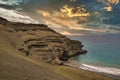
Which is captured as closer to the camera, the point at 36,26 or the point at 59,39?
the point at 36,26

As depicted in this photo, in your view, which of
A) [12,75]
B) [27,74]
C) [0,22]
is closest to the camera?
[12,75]

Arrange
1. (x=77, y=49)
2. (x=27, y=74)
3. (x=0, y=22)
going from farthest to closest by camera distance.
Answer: (x=77, y=49)
(x=0, y=22)
(x=27, y=74)

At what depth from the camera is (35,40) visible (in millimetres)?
77500

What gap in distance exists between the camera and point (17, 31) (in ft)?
251

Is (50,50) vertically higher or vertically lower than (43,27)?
lower

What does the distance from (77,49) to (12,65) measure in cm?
8555

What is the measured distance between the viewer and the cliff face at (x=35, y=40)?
6481 centimetres

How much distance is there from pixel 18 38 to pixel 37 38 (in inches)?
385

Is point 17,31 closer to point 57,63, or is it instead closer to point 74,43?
point 57,63

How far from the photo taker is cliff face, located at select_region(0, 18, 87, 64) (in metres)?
64.8

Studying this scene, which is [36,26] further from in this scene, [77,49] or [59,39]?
[77,49]

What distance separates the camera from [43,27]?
297ft

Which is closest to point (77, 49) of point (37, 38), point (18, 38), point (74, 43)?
point (74, 43)

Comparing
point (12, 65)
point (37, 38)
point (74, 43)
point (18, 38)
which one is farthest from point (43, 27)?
point (12, 65)
